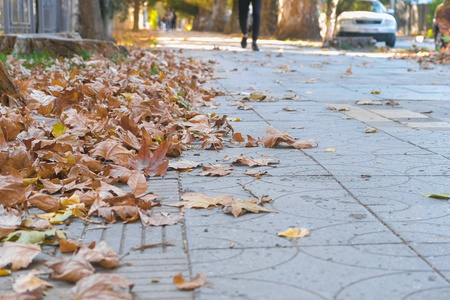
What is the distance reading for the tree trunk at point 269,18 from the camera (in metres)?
31.0

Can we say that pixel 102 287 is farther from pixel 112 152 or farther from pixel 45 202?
pixel 112 152

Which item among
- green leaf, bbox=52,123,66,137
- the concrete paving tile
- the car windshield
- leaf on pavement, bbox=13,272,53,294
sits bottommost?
the concrete paving tile

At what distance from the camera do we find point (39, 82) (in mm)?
6230

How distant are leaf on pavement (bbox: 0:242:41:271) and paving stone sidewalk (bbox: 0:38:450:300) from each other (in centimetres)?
12

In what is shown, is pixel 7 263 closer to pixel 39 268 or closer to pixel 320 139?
pixel 39 268

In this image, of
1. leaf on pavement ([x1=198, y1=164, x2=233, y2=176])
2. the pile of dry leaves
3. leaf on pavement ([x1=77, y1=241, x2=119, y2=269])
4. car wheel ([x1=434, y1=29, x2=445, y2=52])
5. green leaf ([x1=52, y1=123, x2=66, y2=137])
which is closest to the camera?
leaf on pavement ([x1=77, y1=241, x2=119, y2=269])

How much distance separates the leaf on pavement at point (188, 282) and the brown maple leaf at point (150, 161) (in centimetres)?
141

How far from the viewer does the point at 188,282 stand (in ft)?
6.55

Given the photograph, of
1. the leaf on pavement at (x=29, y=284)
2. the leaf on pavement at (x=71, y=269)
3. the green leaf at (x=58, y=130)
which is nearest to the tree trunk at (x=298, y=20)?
the green leaf at (x=58, y=130)

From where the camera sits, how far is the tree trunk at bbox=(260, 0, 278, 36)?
3095cm

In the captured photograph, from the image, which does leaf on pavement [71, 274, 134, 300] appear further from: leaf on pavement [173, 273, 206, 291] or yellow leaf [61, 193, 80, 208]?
yellow leaf [61, 193, 80, 208]

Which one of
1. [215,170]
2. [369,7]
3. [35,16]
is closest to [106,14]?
[35,16]

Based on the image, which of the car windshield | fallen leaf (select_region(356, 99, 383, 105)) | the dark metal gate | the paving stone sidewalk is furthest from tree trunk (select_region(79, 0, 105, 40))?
the car windshield

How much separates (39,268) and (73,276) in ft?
0.56
